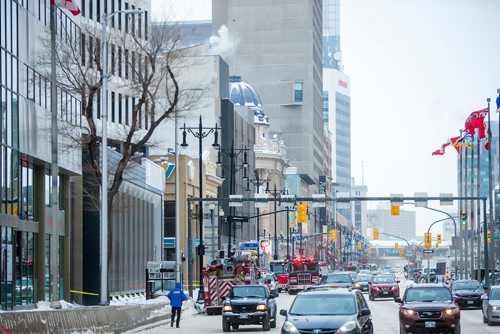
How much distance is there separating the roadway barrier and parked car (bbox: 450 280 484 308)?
15.8 metres

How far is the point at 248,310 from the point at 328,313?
13009 mm

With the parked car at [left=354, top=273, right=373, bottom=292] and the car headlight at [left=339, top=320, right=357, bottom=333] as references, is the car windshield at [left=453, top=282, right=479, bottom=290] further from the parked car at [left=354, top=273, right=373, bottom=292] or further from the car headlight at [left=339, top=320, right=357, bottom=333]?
the car headlight at [left=339, top=320, right=357, bottom=333]

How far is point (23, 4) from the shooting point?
163 ft

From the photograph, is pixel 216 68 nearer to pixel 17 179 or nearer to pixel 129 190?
pixel 129 190

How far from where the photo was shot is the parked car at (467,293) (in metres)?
58.0

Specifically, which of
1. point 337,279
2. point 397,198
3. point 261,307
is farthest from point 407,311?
point 397,198

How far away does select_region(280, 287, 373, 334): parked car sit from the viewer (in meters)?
28.1

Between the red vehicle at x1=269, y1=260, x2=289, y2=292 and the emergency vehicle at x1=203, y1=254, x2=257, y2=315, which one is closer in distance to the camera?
the emergency vehicle at x1=203, y1=254, x2=257, y2=315

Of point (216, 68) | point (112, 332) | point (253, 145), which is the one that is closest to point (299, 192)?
point (253, 145)

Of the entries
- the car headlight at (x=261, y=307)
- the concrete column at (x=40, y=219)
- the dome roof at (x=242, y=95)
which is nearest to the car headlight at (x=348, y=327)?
the car headlight at (x=261, y=307)

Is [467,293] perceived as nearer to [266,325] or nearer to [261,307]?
[261,307]

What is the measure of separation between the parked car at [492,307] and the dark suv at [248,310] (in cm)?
769

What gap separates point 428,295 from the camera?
35594 mm

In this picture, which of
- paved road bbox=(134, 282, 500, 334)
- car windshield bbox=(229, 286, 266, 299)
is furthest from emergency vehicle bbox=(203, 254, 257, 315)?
car windshield bbox=(229, 286, 266, 299)
